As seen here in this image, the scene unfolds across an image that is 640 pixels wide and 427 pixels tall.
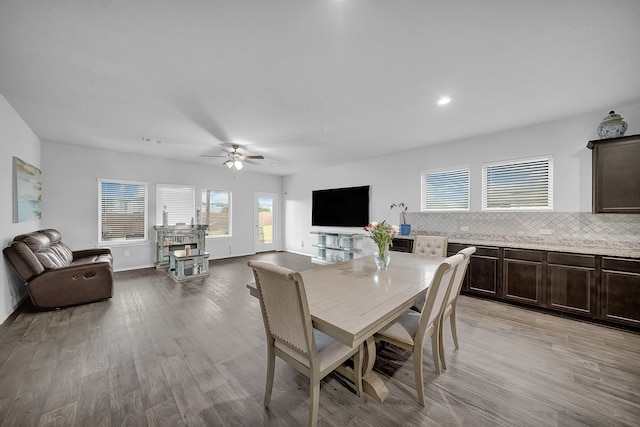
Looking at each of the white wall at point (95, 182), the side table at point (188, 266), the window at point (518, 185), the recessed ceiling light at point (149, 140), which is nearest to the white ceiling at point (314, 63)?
the recessed ceiling light at point (149, 140)

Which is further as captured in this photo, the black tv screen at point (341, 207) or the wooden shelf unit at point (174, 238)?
the black tv screen at point (341, 207)

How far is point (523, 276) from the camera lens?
332 centimetres

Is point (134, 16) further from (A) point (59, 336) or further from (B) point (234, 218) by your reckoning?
(B) point (234, 218)

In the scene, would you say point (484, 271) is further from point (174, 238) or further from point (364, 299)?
point (174, 238)

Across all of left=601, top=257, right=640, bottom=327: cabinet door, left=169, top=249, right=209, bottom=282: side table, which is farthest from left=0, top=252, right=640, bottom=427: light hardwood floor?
left=169, top=249, right=209, bottom=282: side table

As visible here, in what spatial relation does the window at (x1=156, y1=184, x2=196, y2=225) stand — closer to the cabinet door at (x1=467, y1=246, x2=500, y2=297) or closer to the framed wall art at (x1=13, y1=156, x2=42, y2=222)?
the framed wall art at (x1=13, y1=156, x2=42, y2=222)

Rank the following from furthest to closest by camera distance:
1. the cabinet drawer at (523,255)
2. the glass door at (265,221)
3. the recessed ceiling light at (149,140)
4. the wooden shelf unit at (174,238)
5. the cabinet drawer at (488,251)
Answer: the glass door at (265,221)
the wooden shelf unit at (174,238)
the recessed ceiling light at (149,140)
the cabinet drawer at (488,251)
the cabinet drawer at (523,255)

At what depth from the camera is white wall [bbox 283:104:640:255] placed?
329 centimetres

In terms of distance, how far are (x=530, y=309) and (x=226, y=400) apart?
12.8ft

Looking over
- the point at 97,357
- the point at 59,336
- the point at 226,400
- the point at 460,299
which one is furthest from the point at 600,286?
the point at 59,336

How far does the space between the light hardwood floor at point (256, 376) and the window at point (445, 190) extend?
2.04 meters

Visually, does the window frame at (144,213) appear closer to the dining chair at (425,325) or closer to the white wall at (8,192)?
the white wall at (8,192)

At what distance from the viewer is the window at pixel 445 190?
14.4 ft

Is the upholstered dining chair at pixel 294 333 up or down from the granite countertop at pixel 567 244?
down
